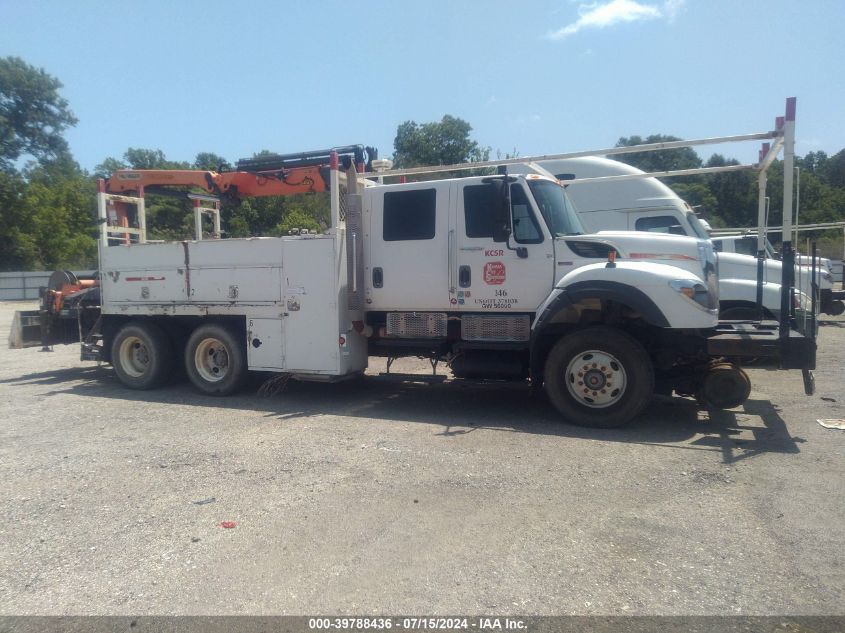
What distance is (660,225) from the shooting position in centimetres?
1098

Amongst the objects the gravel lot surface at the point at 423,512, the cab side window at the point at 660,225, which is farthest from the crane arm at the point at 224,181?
the cab side window at the point at 660,225

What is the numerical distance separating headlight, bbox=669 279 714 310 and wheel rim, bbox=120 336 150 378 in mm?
7678

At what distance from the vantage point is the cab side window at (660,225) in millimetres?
10852

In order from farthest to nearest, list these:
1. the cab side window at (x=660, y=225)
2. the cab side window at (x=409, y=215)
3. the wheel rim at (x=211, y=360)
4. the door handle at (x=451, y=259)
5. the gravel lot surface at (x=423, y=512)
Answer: the cab side window at (x=660, y=225), the wheel rim at (x=211, y=360), the cab side window at (x=409, y=215), the door handle at (x=451, y=259), the gravel lot surface at (x=423, y=512)

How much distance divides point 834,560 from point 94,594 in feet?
14.2

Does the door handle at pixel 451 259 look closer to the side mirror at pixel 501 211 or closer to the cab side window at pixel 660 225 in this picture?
the side mirror at pixel 501 211

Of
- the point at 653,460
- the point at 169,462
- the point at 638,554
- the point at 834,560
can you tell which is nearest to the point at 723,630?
the point at 638,554

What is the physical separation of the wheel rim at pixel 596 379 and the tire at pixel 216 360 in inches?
180

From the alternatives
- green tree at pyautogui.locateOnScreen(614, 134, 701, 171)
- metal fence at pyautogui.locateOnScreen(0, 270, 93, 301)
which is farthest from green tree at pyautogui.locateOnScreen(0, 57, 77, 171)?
green tree at pyautogui.locateOnScreen(614, 134, 701, 171)

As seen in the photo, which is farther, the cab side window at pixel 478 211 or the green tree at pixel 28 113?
the green tree at pixel 28 113

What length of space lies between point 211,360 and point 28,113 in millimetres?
54338

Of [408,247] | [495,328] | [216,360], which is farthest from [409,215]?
[216,360]

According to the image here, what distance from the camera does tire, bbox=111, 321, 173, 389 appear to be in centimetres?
969

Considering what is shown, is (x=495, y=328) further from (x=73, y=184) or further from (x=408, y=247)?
(x=73, y=184)
